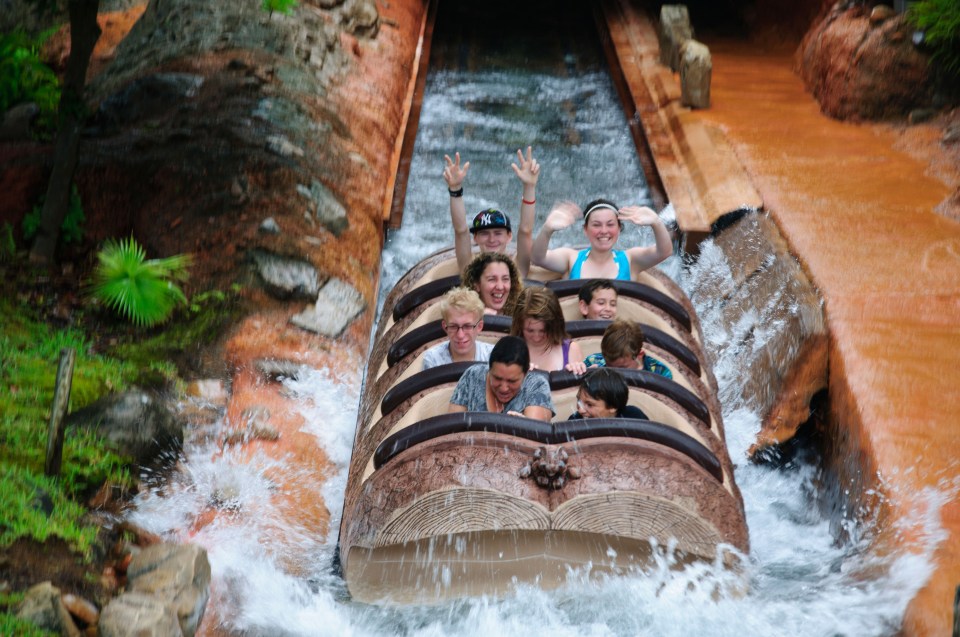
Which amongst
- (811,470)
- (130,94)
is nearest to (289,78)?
(130,94)

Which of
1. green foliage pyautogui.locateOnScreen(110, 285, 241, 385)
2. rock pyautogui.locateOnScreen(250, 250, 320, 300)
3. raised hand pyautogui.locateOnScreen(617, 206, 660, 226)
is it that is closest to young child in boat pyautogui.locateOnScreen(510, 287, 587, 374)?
raised hand pyautogui.locateOnScreen(617, 206, 660, 226)

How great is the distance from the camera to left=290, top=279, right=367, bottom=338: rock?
646cm

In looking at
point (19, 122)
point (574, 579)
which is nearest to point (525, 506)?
point (574, 579)

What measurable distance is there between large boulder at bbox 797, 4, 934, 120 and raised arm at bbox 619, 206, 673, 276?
12.9ft

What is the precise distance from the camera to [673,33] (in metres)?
10.1

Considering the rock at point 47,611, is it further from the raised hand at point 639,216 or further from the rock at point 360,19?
the rock at point 360,19

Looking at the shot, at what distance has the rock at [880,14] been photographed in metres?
8.90

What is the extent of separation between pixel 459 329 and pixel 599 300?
0.75 metres

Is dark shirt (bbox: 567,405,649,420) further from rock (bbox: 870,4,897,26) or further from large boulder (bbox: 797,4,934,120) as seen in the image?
rock (bbox: 870,4,897,26)

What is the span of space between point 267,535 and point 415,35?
7.55 meters

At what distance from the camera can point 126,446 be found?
15.9ft

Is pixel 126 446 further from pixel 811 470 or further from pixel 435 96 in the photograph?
pixel 435 96

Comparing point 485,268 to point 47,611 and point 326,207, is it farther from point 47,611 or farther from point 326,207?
point 326,207

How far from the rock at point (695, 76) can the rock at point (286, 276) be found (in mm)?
3987
